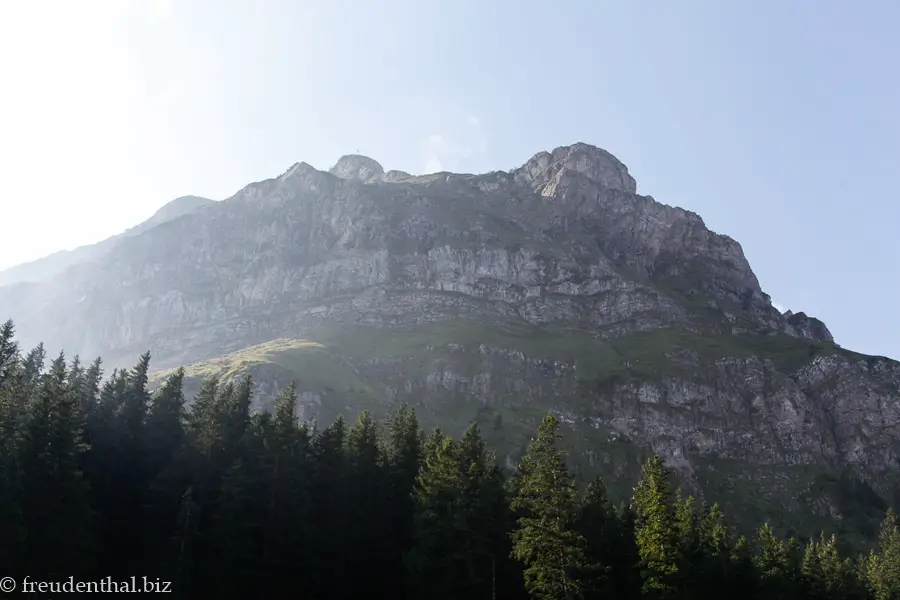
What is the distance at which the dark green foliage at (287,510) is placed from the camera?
49469mm

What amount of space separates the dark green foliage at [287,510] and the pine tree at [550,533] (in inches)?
4.6

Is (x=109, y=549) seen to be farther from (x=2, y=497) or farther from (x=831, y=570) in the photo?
(x=831, y=570)

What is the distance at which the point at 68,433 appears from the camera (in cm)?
5234

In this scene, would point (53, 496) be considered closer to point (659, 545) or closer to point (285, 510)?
point (285, 510)

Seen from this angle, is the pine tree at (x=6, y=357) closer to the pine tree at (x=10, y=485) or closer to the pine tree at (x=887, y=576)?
the pine tree at (x=10, y=485)

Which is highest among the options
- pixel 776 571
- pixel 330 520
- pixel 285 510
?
pixel 285 510

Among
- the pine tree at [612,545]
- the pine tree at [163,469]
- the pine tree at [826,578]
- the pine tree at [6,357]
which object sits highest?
the pine tree at [6,357]

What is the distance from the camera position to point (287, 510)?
61.6 metres

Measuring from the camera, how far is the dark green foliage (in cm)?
4947

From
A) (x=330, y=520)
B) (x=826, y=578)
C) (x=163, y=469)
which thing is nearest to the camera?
(x=163, y=469)

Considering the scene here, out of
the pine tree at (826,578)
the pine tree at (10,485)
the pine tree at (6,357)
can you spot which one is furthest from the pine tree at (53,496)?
the pine tree at (826,578)

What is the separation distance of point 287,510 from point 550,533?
2566 centimetres

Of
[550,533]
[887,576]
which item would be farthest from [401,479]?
[887,576]

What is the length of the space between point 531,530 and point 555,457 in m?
5.58
